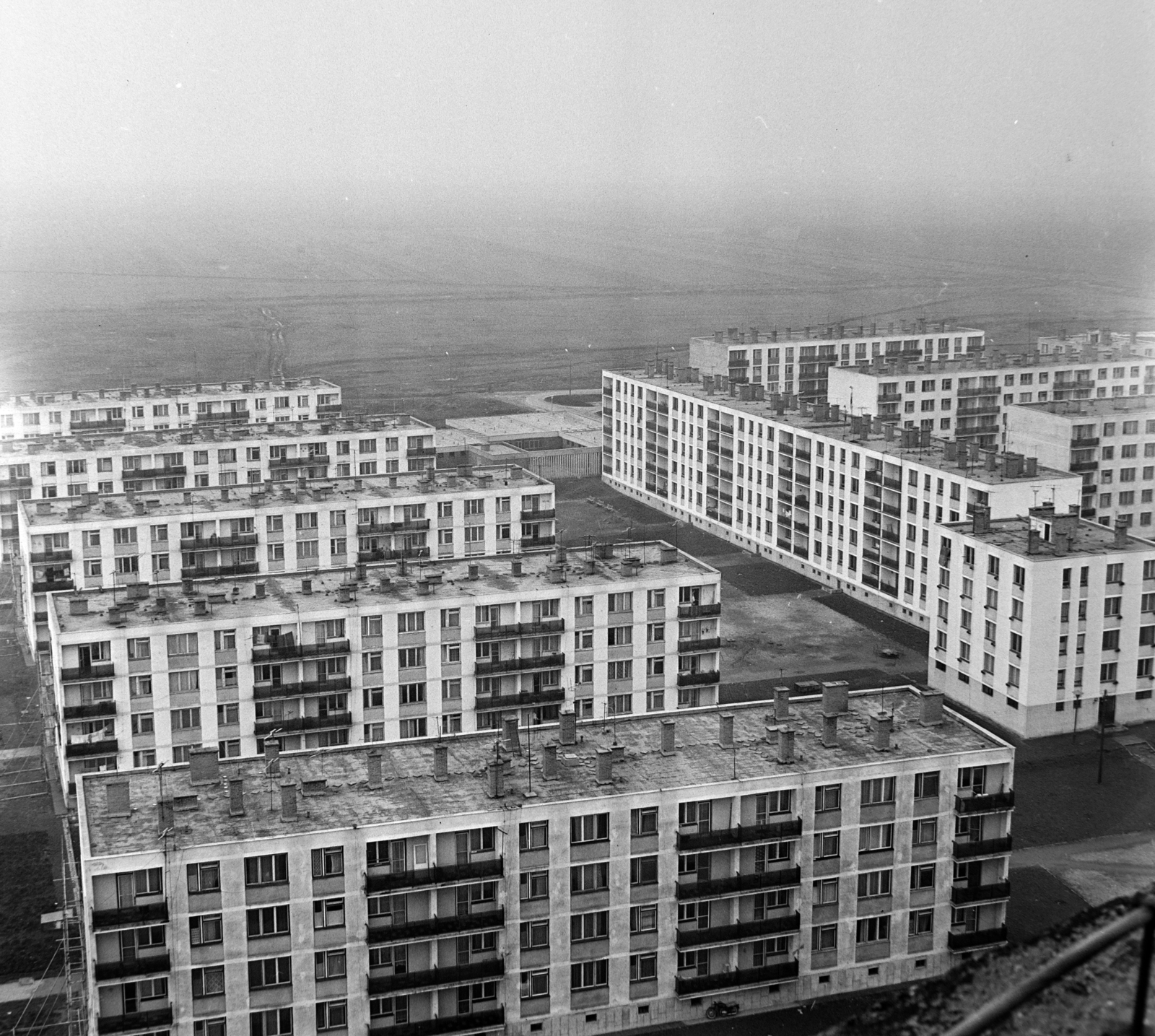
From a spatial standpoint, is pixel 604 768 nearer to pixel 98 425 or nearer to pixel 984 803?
pixel 984 803

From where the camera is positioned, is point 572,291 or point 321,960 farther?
point 572,291

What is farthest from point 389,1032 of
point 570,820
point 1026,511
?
point 1026,511

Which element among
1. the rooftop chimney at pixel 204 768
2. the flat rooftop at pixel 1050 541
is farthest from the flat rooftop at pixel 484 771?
the flat rooftop at pixel 1050 541

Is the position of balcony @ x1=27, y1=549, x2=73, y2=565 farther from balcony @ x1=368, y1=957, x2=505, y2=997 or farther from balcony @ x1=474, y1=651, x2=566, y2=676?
balcony @ x1=368, y1=957, x2=505, y2=997

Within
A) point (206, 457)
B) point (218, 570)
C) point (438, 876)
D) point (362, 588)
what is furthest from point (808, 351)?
point (438, 876)

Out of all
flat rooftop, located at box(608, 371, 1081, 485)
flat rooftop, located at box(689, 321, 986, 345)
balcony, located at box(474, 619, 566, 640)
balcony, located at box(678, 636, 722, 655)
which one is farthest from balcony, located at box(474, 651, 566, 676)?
flat rooftop, located at box(689, 321, 986, 345)

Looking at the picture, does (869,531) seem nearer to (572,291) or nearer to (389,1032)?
(389,1032)

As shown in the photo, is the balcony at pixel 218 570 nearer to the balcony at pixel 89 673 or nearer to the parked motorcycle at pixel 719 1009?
the balcony at pixel 89 673
